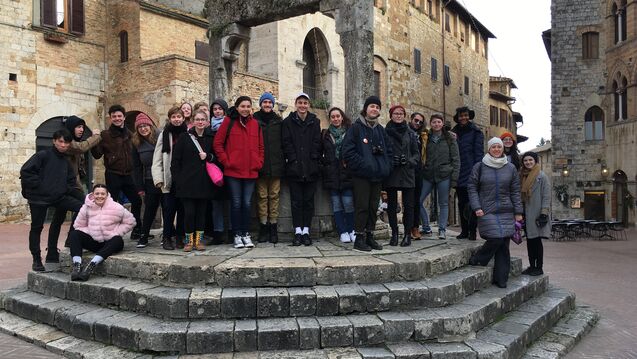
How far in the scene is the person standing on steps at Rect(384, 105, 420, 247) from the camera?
632 cm

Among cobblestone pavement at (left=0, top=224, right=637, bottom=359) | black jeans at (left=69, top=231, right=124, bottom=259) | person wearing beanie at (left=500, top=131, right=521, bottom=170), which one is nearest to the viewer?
cobblestone pavement at (left=0, top=224, right=637, bottom=359)

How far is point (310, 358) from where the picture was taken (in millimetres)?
4262

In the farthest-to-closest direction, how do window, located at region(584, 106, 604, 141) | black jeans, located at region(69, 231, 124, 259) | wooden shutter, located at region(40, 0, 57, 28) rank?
1. window, located at region(584, 106, 604, 141)
2. wooden shutter, located at region(40, 0, 57, 28)
3. black jeans, located at region(69, 231, 124, 259)

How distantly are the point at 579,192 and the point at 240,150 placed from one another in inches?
871

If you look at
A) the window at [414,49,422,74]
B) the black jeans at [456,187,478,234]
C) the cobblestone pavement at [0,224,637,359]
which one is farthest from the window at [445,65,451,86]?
the black jeans at [456,187,478,234]

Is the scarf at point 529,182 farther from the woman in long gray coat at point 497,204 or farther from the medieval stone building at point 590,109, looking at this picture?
the medieval stone building at point 590,109

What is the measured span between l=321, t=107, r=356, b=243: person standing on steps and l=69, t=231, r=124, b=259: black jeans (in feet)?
8.63

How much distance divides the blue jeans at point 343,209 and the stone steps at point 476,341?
2.22 meters

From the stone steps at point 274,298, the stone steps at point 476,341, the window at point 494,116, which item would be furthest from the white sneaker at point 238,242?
the window at point 494,116

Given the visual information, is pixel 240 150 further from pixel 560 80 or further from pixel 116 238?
pixel 560 80

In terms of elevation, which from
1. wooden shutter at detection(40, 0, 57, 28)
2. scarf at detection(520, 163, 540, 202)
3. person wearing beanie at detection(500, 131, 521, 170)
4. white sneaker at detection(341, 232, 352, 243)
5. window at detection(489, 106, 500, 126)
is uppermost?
wooden shutter at detection(40, 0, 57, 28)

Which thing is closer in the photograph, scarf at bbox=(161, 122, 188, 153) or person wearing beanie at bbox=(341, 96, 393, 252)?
person wearing beanie at bbox=(341, 96, 393, 252)

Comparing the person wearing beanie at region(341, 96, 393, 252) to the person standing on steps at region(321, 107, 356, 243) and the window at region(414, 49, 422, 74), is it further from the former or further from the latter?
the window at region(414, 49, 422, 74)

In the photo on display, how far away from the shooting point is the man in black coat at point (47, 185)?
6203 millimetres
